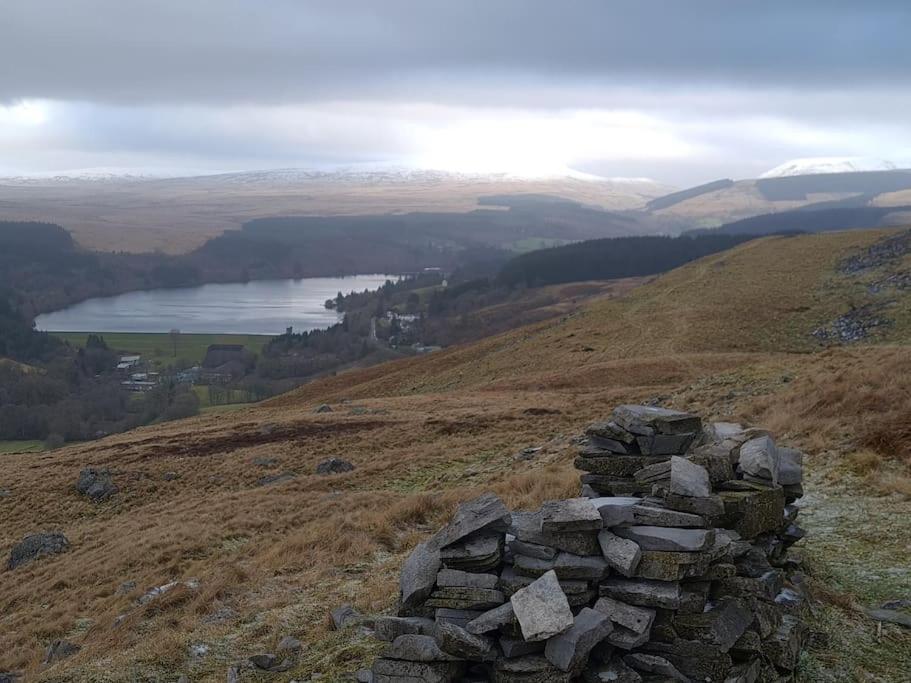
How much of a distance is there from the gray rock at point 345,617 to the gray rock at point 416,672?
242cm

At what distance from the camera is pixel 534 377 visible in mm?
46844

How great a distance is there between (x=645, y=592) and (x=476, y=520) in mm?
2247

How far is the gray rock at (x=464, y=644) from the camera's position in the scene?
816 centimetres

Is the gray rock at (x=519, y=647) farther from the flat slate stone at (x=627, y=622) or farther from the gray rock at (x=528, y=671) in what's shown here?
the flat slate stone at (x=627, y=622)

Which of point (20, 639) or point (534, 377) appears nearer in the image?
point (20, 639)

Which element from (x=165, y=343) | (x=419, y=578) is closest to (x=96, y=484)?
(x=419, y=578)

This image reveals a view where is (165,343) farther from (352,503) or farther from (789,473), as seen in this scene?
(789,473)

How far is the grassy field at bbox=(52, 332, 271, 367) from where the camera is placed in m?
155

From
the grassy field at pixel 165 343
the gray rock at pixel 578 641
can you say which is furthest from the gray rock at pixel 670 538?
the grassy field at pixel 165 343

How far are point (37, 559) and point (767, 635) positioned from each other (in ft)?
64.6

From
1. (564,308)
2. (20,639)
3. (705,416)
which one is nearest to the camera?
(20,639)

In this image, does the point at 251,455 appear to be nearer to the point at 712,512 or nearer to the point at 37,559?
the point at 37,559

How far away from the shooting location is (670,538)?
28.5 ft

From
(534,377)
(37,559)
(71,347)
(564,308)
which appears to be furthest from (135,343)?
(37,559)
